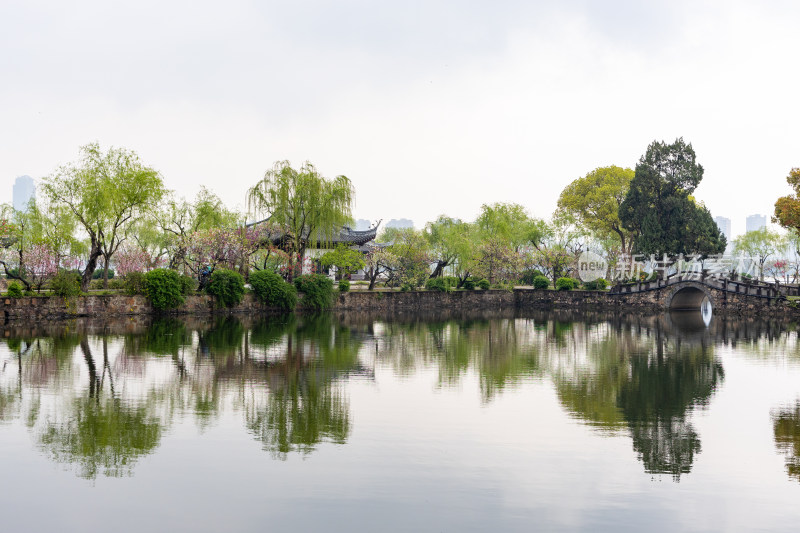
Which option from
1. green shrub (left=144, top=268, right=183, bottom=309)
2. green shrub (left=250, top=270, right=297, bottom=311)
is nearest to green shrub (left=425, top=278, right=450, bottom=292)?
green shrub (left=250, top=270, right=297, bottom=311)

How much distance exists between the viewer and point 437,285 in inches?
1719

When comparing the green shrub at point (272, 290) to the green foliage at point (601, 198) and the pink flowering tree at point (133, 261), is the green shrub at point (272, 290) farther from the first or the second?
the green foliage at point (601, 198)

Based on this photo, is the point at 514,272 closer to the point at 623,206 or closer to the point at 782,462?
the point at 623,206

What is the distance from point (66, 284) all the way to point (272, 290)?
9.53 meters

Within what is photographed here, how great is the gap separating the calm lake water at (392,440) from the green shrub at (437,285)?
74.3 ft

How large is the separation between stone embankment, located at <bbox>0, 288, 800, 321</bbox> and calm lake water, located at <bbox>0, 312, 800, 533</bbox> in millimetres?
9160

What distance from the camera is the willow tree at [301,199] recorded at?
123ft

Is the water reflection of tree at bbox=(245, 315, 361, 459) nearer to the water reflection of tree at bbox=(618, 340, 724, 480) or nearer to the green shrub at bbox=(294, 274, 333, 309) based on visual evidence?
the water reflection of tree at bbox=(618, 340, 724, 480)

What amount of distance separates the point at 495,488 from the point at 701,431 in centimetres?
469

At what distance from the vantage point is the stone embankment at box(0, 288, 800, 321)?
29.8 m

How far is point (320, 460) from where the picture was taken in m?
9.51

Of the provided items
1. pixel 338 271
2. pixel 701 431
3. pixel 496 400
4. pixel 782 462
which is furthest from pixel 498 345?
pixel 338 271

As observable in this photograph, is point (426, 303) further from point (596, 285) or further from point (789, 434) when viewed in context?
point (789, 434)

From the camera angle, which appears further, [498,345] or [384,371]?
[498,345]
